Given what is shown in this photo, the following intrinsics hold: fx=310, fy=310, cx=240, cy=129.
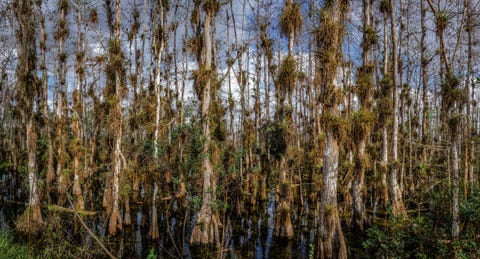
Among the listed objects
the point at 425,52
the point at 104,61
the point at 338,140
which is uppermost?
the point at 425,52

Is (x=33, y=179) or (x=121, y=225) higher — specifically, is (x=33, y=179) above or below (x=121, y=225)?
above

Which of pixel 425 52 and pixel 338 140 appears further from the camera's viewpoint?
pixel 425 52

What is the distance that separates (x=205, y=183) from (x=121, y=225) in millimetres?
3950

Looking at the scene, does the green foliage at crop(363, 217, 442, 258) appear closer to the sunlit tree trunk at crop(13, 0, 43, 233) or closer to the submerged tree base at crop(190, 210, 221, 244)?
the submerged tree base at crop(190, 210, 221, 244)

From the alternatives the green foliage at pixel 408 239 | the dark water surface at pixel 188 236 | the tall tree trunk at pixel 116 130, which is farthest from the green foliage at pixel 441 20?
the tall tree trunk at pixel 116 130

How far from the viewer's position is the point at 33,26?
419 inches

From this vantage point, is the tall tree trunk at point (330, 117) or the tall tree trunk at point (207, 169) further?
the tall tree trunk at point (207, 169)

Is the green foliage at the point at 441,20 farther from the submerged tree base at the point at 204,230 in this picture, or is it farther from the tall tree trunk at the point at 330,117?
the submerged tree base at the point at 204,230

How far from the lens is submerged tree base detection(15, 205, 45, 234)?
34.2ft

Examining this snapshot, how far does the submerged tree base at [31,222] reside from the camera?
10430 mm

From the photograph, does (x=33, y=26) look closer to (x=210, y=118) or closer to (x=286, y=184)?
(x=210, y=118)

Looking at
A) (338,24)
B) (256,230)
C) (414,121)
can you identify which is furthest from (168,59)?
(414,121)

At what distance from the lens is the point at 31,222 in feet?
34.8

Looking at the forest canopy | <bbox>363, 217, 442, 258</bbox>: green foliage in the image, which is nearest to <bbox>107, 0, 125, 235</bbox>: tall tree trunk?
the forest canopy
